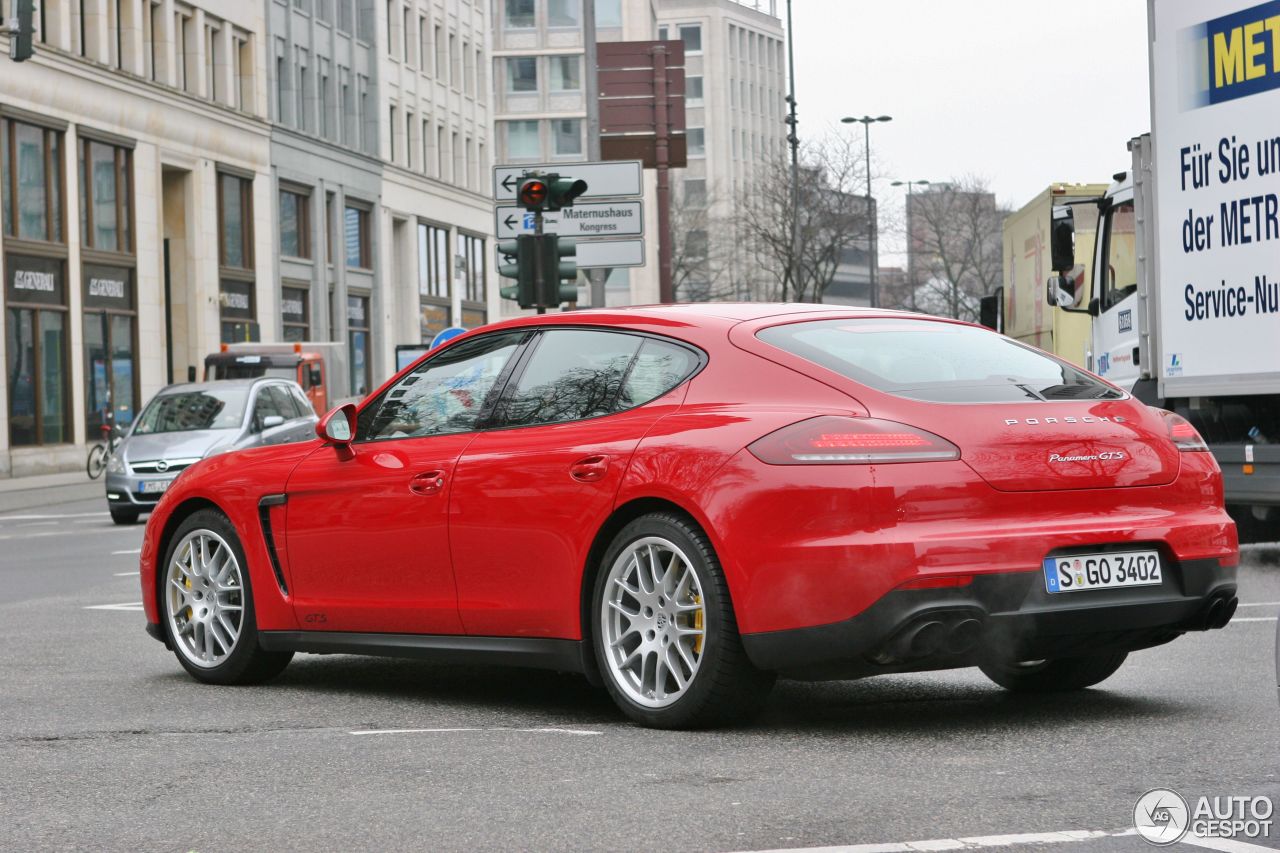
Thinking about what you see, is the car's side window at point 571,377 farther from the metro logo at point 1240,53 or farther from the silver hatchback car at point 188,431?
the silver hatchback car at point 188,431

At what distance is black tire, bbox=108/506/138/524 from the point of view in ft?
75.3

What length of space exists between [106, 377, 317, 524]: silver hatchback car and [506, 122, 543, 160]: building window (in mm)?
73896

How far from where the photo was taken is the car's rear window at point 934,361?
6520 mm

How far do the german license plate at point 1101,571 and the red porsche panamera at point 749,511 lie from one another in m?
0.01

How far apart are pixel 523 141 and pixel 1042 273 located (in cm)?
7769

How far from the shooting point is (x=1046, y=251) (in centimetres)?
2262

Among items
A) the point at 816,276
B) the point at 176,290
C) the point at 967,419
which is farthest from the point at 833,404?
the point at 816,276

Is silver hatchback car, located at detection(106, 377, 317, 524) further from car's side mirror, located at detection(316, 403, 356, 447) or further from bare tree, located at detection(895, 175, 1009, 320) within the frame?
bare tree, located at detection(895, 175, 1009, 320)

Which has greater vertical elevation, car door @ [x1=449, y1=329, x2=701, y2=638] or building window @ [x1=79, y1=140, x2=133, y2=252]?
building window @ [x1=79, y1=140, x2=133, y2=252]

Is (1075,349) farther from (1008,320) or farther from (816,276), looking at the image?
(816,276)

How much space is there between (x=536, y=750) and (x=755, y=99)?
456 feet

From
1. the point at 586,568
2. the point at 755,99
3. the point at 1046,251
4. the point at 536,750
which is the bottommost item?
the point at 536,750

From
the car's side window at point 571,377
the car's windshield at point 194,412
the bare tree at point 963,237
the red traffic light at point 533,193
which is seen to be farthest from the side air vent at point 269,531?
the bare tree at point 963,237

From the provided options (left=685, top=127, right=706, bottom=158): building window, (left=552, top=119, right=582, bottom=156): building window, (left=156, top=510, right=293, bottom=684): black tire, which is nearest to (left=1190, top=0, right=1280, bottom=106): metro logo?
(left=156, top=510, right=293, bottom=684): black tire
